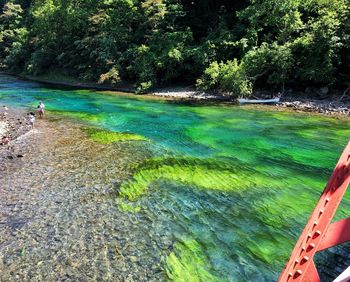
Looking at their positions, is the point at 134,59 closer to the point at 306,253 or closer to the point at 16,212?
the point at 16,212

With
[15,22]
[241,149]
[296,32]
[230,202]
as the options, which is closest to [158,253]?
[230,202]

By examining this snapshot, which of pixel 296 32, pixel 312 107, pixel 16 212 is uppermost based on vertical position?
pixel 296 32

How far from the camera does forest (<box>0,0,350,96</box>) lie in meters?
33.7

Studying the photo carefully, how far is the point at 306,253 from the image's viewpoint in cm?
312

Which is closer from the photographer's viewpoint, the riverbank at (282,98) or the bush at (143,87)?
the riverbank at (282,98)

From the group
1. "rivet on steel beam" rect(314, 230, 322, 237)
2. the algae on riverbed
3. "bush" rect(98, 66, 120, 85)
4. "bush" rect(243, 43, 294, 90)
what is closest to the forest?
"bush" rect(98, 66, 120, 85)

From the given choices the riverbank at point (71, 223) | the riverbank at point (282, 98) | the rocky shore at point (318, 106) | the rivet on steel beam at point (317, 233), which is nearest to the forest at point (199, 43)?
the riverbank at point (282, 98)

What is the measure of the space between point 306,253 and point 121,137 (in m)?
21.0

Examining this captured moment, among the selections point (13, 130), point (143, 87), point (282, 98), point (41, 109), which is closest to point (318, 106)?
Result: point (282, 98)

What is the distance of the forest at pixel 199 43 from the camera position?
33.7 metres

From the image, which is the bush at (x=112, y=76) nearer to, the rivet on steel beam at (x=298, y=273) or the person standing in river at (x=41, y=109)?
the person standing in river at (x=41, y=109)

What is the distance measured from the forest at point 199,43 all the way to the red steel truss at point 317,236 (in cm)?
3212

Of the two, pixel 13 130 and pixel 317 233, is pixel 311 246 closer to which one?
pixel 317 233

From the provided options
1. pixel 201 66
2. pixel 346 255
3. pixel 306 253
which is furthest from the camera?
pixel 201 66
